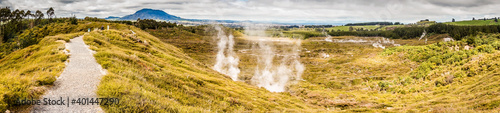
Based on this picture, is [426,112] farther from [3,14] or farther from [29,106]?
[3,14]

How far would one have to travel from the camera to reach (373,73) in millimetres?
86938

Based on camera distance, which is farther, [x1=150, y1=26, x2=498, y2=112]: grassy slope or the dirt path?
[x1=150, y1=26, x2=498, y2=112]: grassy slope

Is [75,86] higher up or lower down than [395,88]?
higher up

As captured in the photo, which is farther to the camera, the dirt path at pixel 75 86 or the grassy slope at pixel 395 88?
the grassy slope at pixel 395 88

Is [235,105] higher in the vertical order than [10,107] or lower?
lower

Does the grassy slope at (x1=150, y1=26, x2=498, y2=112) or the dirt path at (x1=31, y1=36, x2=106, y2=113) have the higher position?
the dirt path at (x1=31, y1=36, x2=106, y2=113)

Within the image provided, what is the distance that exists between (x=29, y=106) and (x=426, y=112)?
4116 cm

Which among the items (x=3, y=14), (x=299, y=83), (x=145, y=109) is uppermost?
(x=3, y=14)

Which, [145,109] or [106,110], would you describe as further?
[145,109]

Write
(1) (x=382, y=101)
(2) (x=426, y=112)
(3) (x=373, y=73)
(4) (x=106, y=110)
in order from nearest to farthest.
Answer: (4) (x=106, y=110), (2) (x=426, y=112), (1) (x=382, y=101), (3) (x=373, y=73)

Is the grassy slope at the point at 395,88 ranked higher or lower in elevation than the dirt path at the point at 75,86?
lower

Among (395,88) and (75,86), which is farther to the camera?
(395,88)

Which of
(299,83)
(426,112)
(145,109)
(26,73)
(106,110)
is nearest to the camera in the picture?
(106,110)

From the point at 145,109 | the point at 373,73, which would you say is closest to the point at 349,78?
the point at 373,73
